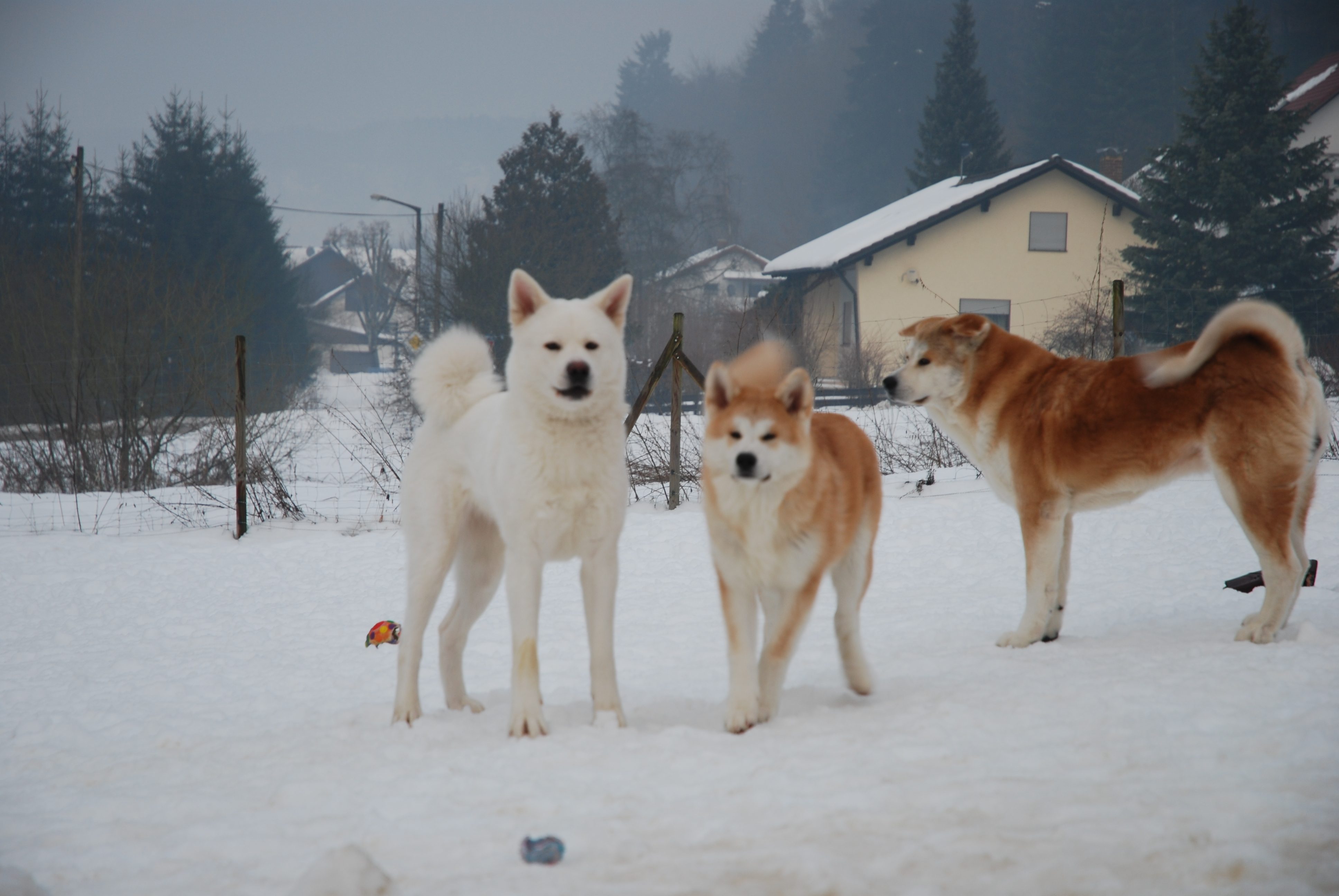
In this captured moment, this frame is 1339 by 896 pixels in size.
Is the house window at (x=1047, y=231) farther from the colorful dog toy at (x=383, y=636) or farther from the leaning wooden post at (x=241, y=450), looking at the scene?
the colorful dog toy at (x=383, y=636)

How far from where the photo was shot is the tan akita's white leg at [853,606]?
3412mm

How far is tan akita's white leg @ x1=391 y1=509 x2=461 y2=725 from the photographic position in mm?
3463

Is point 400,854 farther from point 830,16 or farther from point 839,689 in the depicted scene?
point 830,16

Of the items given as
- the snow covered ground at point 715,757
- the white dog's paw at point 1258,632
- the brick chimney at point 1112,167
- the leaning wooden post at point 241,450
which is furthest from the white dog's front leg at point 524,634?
the brick chimney at point 1112,167

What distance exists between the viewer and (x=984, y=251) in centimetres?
2420

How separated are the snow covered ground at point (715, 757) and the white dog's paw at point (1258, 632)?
7 cm

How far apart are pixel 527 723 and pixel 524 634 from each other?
1.02ft

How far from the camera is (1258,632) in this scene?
3652mm

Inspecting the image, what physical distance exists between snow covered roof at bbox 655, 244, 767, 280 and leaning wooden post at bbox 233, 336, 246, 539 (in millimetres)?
27549

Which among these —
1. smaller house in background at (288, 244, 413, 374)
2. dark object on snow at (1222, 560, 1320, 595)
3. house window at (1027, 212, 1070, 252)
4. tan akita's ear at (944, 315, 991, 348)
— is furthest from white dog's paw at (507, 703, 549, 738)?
smaller house in background at (288, 244, 413, 374)

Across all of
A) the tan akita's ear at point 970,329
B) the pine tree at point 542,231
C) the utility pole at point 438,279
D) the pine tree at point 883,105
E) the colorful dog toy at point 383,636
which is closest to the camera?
the tan akita's ear at point 970,329

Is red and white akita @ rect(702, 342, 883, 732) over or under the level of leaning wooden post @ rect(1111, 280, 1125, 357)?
under

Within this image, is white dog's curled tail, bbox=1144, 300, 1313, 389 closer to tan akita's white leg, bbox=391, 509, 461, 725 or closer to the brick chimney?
tan akita's white leg, bbox=391, 509, 461, 725

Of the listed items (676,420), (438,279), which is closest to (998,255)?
(438,279)
